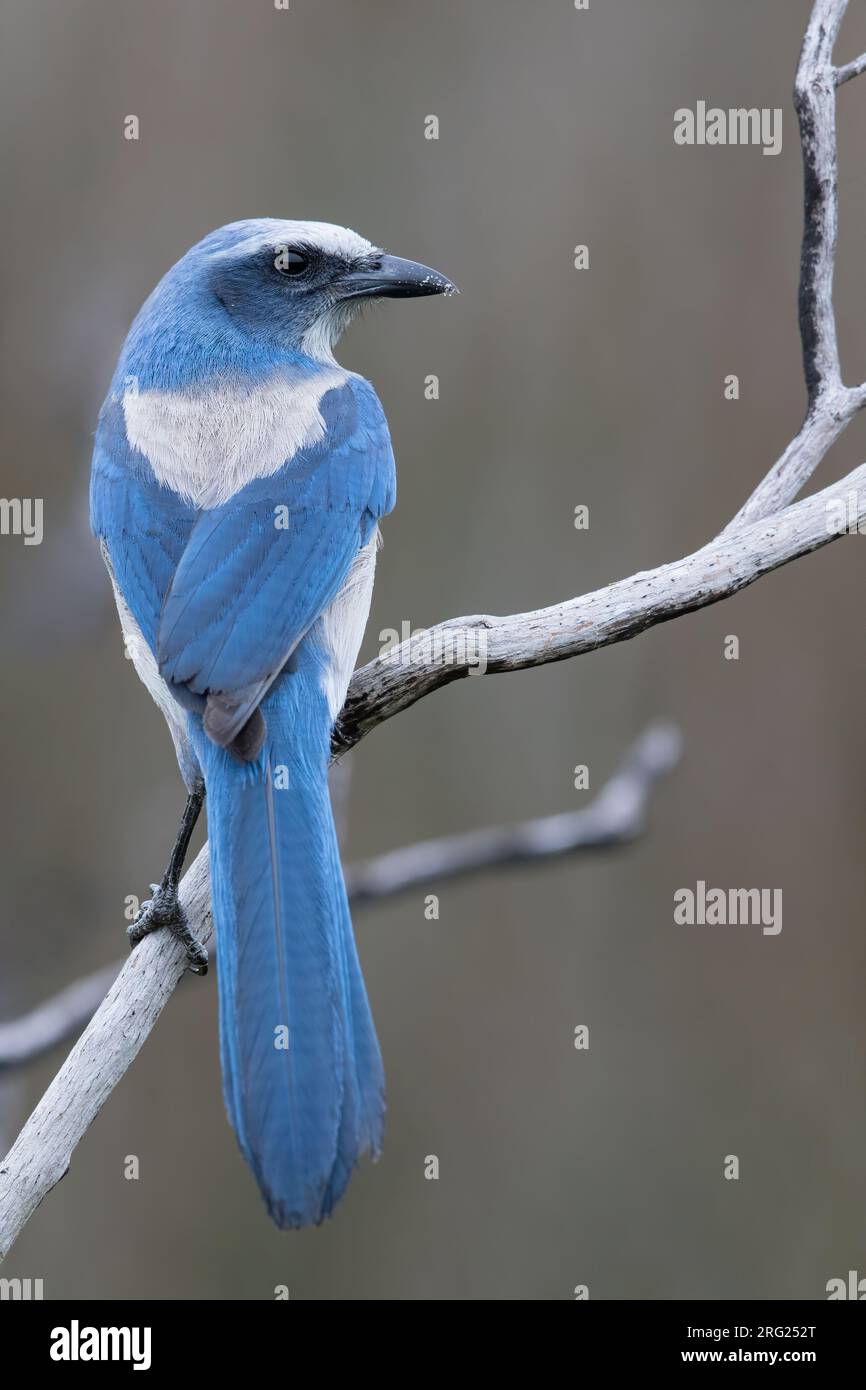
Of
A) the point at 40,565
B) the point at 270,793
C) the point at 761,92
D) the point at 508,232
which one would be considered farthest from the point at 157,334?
the point at 761,92

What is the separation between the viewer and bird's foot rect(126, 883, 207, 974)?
130 inches

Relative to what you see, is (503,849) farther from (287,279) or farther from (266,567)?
(287,279)

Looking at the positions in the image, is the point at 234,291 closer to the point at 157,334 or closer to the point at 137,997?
the point at 157,334

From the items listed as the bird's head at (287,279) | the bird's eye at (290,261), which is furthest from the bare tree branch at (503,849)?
the bird's eye at (290,261)

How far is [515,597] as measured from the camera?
5.74 metres

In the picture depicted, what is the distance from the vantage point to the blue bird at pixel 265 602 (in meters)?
2.80

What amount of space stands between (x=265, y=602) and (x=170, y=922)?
27.9 inches

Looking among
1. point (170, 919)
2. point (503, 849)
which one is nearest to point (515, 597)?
point (503, 849)

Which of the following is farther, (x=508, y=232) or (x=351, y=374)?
(x=508, y=232)

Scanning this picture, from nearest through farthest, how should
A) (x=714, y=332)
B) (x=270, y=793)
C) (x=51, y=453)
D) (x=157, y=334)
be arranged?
(x=270, y=793), (x=157, y=334), (x=51, y=453), (x=714, y=332)

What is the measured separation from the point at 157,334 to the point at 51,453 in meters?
1.58

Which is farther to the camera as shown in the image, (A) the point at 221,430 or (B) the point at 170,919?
(A) the point at 221,430

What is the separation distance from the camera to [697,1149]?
562cm

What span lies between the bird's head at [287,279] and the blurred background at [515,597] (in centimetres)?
139
